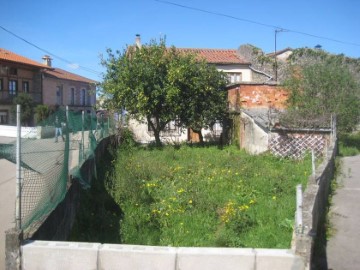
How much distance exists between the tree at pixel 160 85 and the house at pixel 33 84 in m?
12.8

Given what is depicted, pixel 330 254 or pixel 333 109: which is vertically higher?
pixel 333 109

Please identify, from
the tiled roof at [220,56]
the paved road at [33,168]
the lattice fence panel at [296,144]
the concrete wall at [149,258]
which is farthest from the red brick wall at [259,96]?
the concrete wall at [149,258]

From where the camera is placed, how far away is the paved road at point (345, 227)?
201 inches

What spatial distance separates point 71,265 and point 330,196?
663 cm

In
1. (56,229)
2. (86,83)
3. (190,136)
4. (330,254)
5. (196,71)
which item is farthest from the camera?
(86,83)

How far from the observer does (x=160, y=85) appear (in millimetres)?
17516

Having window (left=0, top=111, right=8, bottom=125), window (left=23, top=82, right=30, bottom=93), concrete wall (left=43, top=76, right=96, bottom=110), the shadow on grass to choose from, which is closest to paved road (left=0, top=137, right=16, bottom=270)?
the shadow on grass

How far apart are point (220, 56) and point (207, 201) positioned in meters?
21.0

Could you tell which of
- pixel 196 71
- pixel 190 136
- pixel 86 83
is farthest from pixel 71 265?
pixel 86 83

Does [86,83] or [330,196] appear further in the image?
[86,83]

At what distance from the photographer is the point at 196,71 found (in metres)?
18.0

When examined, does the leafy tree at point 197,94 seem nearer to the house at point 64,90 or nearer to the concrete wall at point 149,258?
the concrete wall at point 149,258

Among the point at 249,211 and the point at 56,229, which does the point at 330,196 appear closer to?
the point at 249,211

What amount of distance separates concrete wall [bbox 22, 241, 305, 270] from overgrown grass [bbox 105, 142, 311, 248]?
219 cm
